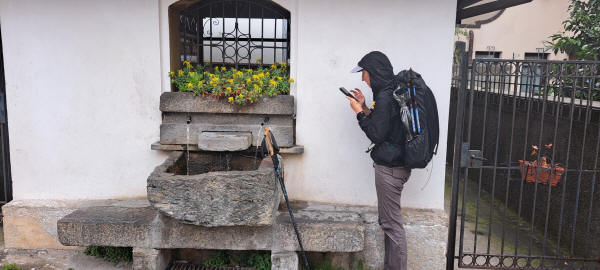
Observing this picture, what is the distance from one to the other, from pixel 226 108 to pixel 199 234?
1219 mm

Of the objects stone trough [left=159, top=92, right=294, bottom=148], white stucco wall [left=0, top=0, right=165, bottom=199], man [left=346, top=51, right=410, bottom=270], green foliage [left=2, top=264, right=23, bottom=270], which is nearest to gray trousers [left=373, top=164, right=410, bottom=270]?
man [left=346, top=51, right=410, bottom=270]

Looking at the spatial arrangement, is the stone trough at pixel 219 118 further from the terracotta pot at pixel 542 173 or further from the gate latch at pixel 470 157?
the terracotta pot at pixel 542 173

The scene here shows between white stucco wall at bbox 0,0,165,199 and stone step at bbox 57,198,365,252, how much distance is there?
76 centimetres

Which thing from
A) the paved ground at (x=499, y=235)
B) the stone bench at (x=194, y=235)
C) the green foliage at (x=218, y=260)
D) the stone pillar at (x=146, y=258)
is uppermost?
the stone bench at (x=194, y=235)

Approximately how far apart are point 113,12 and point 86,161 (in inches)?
59.7

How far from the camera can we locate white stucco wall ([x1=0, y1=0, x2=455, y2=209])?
444 cm

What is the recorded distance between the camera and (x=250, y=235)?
415 centimetres

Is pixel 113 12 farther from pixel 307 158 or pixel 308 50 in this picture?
pixel 307 158

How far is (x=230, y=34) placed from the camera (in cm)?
505

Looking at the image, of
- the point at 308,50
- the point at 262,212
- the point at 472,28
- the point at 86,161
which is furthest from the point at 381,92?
the point at 472,28

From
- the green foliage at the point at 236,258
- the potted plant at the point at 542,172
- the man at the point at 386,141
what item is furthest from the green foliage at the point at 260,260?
the potted plant at the point at 542,172

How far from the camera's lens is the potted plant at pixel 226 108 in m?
4.49

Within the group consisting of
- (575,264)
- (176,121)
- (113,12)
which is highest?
(113,12)

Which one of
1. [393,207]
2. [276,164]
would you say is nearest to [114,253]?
[276,164]
